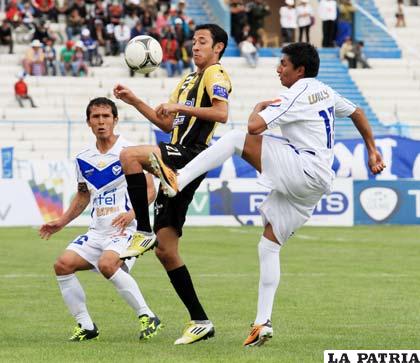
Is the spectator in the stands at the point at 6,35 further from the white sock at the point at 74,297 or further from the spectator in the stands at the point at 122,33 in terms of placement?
the white sock at the point at 74,297

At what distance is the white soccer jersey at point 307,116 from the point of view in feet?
31.3

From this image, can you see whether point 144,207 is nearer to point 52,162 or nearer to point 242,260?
point 242,260

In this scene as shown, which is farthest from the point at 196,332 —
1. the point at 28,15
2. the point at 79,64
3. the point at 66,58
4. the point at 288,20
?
the point at 288,20

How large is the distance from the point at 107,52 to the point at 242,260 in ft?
64.6

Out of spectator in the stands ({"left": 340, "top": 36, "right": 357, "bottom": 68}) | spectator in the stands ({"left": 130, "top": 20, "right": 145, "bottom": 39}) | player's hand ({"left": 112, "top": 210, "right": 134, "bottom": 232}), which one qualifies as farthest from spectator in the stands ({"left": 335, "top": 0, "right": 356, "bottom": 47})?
player's hand ({"left": 112, "top": 210, "right": 134, "bottom": 232})

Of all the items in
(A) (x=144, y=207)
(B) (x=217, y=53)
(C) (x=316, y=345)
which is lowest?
(C) (x=316, y=345)

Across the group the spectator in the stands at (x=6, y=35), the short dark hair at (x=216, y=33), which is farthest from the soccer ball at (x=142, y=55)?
the spectator in the stands at (x=6, y=35)

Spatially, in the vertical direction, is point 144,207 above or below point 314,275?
Result: above

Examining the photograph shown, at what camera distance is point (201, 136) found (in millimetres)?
10328

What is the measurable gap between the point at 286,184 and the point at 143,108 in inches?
53.4

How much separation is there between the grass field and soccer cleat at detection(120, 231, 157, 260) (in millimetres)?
729

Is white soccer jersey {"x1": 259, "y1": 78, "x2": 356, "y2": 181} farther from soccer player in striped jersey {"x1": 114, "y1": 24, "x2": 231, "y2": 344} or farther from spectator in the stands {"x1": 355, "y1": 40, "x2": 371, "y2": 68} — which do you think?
spectator in the stands {"x1": 355, "y1": 40, "x2": 371, "y2": 68}

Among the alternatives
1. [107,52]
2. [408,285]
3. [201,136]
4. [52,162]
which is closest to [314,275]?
[408,285]

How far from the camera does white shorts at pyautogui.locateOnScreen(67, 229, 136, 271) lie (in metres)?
10.7
